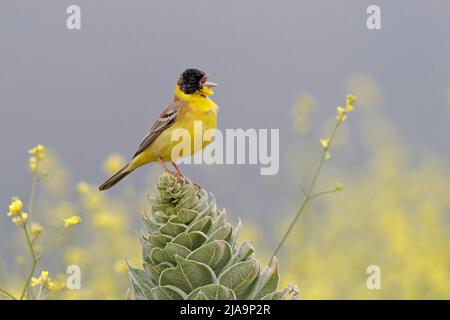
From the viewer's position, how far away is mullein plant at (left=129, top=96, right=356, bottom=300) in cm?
184

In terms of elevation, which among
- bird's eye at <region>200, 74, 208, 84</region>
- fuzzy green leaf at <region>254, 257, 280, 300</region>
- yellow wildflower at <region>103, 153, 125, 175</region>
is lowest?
yellow wildflower at <region>103, 153, 125, 175</region>

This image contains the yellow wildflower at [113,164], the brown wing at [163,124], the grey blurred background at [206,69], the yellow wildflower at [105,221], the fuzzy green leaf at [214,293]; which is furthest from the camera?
the grey blurred background at [206,69]

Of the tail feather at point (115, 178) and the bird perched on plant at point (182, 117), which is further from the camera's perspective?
the tail feather at point (115, 178)

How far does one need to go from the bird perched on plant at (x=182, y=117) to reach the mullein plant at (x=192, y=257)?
56.7 inches

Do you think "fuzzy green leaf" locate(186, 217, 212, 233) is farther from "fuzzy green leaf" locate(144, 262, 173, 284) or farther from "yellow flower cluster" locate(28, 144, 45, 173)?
"yellow flower cluster" locate(28, 144, 45, 173)

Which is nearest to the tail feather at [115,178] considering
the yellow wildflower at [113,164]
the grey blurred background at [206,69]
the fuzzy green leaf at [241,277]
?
the yellow wildflower at [113,164]

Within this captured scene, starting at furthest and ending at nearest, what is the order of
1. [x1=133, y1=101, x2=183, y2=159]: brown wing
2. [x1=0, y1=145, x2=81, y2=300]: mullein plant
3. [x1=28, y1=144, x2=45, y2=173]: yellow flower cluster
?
[x1=133, y1=101, x2=183, y2=159]: brown wing < [x1=28, y1=144, x2=45, y2=173]: yellow flower cluster < [x1=0, y1=145, x2=81, y2=300]: mullein plant

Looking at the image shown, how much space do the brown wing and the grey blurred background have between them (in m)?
2.05

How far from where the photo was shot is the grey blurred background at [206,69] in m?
7.61

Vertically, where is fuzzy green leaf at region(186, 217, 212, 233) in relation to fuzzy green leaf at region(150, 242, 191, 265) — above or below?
above

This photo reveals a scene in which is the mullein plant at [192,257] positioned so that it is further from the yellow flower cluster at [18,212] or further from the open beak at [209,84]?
the open beak at [209,84]

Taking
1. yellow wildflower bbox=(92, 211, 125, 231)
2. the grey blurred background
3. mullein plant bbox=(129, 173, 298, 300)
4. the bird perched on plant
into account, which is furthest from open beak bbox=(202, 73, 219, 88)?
the grey blurred background
